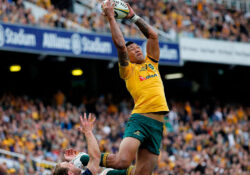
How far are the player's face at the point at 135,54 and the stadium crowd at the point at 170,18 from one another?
10265 millimetres

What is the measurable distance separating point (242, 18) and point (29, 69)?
1257cm

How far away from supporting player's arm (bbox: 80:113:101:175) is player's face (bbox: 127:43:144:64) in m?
2.10

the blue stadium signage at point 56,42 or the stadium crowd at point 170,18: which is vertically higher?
the stadium crowd at point 170,18

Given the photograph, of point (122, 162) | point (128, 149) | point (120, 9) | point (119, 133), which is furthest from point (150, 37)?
point (119, 133)

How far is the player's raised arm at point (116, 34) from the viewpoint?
8.16m

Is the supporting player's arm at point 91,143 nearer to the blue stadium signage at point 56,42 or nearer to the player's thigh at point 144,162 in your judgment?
the player's thigh at point 144,162

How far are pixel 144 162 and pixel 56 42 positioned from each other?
475 inches

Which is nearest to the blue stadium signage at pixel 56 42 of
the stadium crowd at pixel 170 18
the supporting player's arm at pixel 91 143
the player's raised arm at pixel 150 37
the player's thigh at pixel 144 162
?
the stadium crowd at pixel 170 18

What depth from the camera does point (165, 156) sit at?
1892 centimetres

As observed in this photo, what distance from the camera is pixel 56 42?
19781 mm

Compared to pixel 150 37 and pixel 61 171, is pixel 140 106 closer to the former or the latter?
pixel 150 37

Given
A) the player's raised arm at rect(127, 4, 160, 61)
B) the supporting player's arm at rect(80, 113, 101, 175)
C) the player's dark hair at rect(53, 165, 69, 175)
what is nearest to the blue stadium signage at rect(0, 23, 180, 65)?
the player's raised arm at rect(127, 4, 160, 61)

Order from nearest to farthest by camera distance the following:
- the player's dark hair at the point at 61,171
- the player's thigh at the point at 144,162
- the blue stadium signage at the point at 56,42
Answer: the player's dark hair at the point at 61,171 → the player's thigh at the point at 144,162 → the blue stadium signage at the point at 56,42

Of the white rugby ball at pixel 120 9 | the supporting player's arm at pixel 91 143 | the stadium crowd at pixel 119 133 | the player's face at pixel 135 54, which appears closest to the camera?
the supporting player's arm at pixel 91 143
